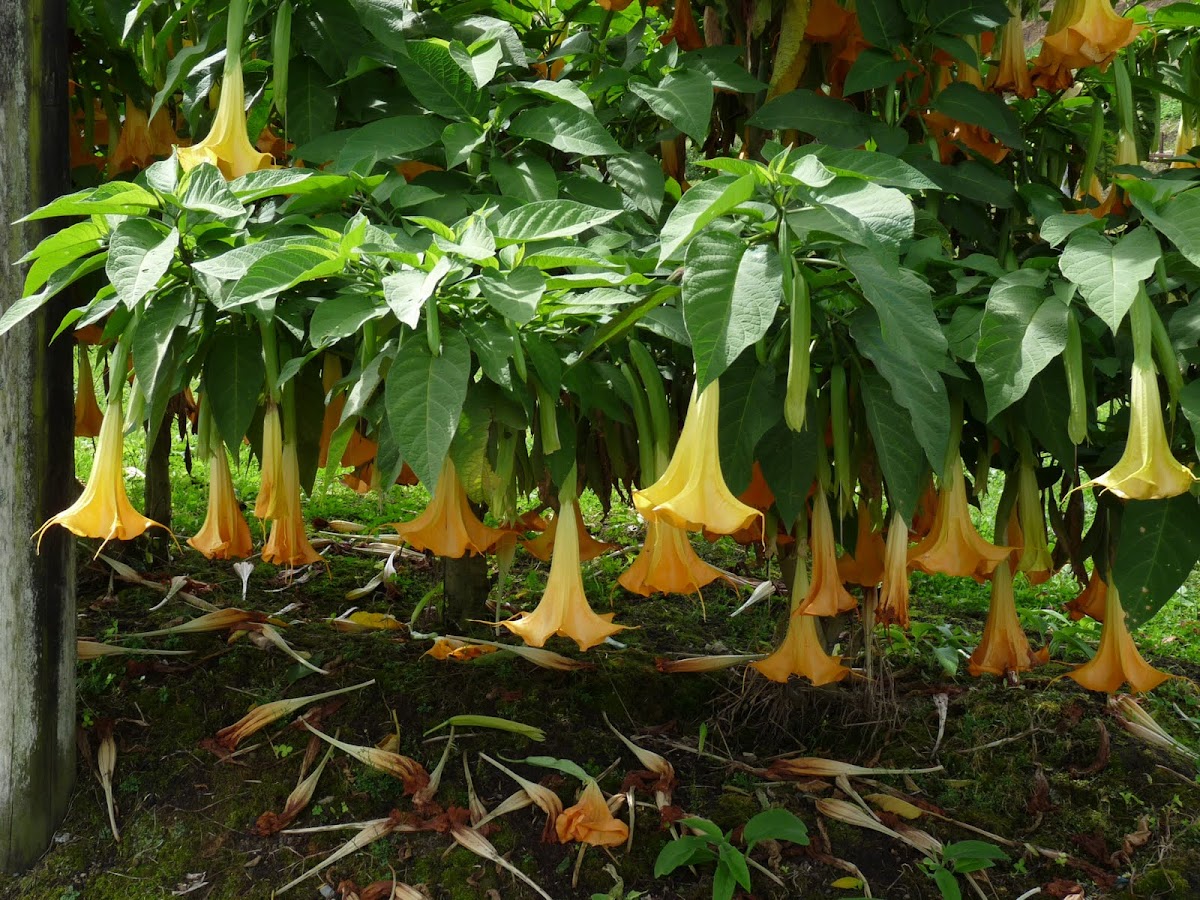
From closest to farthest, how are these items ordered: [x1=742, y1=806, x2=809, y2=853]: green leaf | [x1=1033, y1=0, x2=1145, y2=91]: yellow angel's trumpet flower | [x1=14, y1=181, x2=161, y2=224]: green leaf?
[x1=14, y1=181, x2=161, y2=224]: green leaf
[x1=1033, y1=0, x2=1145, y2=91]: yellow angel's trumpet flower
[x1=742, y1=806, x2=809, y2=853]: green leaf

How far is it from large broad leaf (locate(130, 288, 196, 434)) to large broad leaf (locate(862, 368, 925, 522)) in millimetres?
803

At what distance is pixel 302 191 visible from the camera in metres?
1.34

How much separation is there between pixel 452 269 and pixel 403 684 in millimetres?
1328

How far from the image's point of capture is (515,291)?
111 cm

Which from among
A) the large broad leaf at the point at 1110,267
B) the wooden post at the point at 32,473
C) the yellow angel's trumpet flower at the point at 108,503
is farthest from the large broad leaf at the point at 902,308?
the wooden post at the point at 32,473

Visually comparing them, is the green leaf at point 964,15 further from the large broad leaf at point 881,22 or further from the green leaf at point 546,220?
the green leaf at point 546,220

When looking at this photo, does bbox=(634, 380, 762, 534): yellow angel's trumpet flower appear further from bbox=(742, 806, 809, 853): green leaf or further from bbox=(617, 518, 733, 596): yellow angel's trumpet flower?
bbox=(742, 806, 809, 853): green leaf

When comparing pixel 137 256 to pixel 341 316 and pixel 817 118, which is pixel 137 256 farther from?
pixel 817 118

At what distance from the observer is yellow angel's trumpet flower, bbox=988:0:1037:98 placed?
1837mm

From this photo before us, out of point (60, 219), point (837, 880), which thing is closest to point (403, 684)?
point (837, 880)

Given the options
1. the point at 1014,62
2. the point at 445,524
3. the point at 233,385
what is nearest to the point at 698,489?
the point at 445,524

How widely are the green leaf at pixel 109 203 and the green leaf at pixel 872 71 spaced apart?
92cm

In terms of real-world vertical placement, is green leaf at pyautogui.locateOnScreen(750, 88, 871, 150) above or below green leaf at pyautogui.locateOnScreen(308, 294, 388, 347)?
above

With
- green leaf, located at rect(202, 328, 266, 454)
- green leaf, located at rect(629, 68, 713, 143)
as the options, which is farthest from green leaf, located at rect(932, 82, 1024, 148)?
green leaf, located at rect(202, 328, 266, 454)
